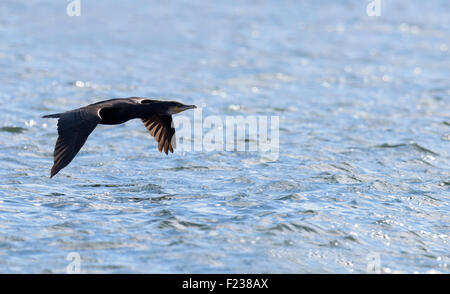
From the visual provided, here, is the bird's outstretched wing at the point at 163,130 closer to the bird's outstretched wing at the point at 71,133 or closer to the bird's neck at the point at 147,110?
the bird's neck at the point at 147,110

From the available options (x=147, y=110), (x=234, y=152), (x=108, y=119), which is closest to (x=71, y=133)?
(x=108, y=119)

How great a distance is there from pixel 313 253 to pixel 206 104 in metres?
7.86

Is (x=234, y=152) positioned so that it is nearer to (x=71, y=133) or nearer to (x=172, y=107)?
(x=172, y=107)

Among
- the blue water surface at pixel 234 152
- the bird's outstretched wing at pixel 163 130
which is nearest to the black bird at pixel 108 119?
the bird's outstretched wing at pixel 163 130

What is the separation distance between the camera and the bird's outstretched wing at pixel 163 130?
10.5m

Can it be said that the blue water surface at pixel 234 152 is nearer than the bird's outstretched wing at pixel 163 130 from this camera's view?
Yes

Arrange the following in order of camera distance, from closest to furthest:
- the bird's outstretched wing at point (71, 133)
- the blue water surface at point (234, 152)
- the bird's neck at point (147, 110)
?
the blue water surface at point (234, 152), the bird's outstretched wing at point (71, 133), the bird's neck at point (147, 110)

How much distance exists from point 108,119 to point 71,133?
2.74ft

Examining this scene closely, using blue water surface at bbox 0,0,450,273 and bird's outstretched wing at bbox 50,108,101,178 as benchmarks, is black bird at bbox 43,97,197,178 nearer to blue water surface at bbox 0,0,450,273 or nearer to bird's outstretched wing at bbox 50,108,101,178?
bird's outstretched wing at bbox 50,108,101,178

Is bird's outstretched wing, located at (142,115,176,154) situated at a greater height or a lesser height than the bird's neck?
lesser

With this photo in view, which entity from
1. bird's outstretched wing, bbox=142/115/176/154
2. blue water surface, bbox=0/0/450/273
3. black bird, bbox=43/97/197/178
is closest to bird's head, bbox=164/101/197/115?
black bird, bbox=43/97/197/178

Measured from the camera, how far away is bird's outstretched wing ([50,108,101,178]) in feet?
27.3

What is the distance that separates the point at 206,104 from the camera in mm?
15430

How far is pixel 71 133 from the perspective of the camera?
28.0 feet
